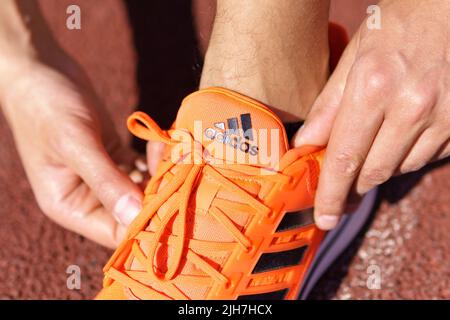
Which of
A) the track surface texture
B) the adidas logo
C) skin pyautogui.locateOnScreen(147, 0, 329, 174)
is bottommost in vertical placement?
the track surface texture

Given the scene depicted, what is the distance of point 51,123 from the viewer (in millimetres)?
1479

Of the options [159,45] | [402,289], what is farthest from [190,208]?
[159,45]

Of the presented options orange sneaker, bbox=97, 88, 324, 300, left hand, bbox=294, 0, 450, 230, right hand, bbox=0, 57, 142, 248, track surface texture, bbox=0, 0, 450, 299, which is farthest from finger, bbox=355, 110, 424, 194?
right hand, bbox=0, 57, 142, 248

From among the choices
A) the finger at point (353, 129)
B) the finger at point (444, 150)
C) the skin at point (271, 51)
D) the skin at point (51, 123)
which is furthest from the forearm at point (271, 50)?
the skin at point (51, 123)

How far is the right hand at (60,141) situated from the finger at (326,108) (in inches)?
17.8

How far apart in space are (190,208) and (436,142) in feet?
1.52

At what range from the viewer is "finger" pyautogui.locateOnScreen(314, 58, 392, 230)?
1.11m

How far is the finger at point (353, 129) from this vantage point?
43.6 inches

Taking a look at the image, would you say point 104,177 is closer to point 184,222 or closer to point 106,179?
point 106,179

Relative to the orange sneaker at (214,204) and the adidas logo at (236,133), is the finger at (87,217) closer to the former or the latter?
the orange sneaker at (214,204)

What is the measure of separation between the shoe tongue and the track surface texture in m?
0.20

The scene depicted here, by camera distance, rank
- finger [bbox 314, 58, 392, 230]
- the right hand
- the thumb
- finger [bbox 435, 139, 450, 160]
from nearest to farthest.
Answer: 1. finger [bbox 314, 58, 392, 230]
2. finger [bbox 435, 139, 450, 160]
3. the thumb
4. the right hand

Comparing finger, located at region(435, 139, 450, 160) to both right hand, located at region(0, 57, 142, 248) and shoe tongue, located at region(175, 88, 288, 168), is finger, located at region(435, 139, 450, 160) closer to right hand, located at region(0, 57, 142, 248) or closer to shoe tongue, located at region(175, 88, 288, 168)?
shoe tongue, located at region(175, 88, 288, 168)

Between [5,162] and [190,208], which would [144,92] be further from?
[190,208]
